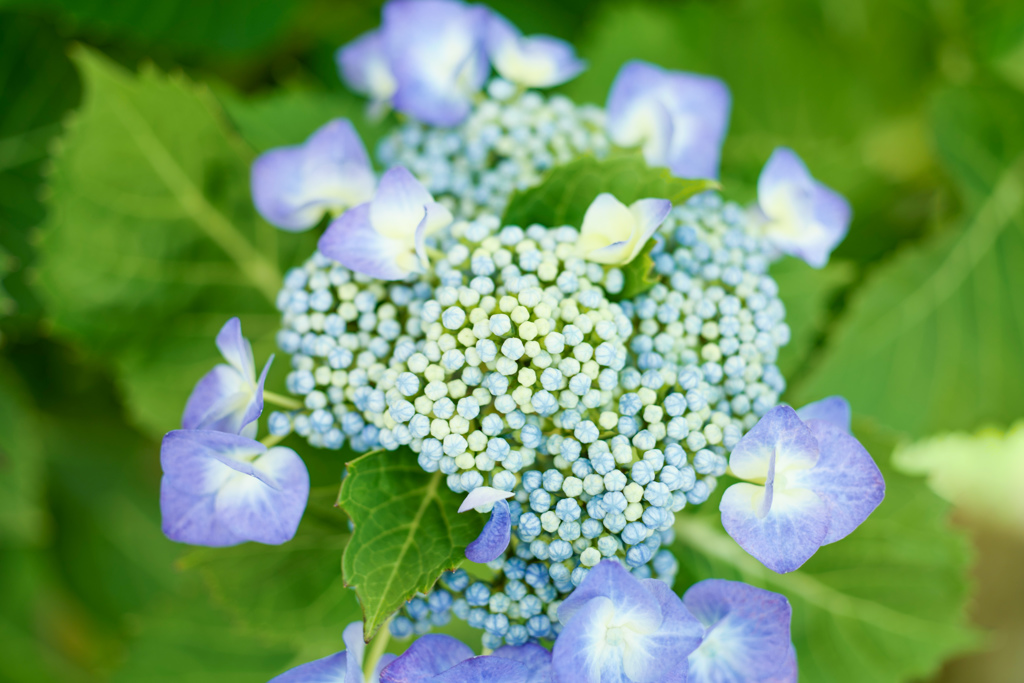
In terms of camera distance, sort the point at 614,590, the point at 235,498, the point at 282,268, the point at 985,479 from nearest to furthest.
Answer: the point at 614,590
the point at 235,498
the point at 282,268
the point at 985,479

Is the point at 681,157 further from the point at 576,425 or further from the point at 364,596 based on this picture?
the point at 364,596

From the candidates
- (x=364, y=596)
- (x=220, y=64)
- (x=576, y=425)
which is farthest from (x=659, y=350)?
(x=220, y=64)

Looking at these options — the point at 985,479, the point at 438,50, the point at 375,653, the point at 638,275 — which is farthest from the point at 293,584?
the point at 985,479

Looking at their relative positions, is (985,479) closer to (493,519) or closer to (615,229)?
(615,229)

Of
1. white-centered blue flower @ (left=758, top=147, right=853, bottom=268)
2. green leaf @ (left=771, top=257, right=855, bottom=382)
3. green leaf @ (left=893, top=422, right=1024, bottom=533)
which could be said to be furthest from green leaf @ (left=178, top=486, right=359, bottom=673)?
green leaf @ (left=893, top=422, right=1024, bottom=533)

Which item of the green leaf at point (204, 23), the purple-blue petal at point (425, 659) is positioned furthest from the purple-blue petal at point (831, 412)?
the green leaf at point (204, 23)

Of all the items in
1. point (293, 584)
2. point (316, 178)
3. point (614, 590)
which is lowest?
point (293, 584)

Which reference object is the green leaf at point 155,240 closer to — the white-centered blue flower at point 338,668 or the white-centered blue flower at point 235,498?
the white-centered blue flower at point 235,498

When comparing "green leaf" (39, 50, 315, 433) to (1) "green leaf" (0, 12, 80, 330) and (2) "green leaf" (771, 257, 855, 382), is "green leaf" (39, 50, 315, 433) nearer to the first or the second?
(1) "green leaf" (0, 12, 80, 330)
